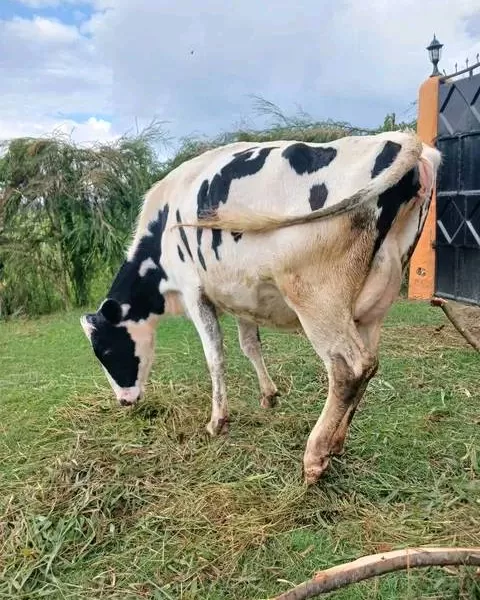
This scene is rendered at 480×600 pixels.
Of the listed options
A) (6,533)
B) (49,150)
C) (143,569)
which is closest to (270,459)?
(143,569)

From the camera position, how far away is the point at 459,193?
7.61 meters

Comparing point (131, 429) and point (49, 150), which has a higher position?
point (49, 150)

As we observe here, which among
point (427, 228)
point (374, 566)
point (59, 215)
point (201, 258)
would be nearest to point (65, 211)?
point (59, 215)

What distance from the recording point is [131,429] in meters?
4.05

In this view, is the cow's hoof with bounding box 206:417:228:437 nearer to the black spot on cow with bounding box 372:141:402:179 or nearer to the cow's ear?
the cow's ear

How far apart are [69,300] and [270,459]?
8154 mm

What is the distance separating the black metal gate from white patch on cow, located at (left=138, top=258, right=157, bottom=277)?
4.54 metres

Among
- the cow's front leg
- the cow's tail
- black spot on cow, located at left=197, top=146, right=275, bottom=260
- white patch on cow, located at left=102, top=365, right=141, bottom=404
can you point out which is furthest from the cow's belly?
white patch on cow, located at left=102, top=365, right=141, bottom=404

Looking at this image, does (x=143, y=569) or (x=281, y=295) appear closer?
(x=143, y=569)

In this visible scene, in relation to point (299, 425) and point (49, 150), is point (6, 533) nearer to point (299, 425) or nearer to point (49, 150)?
point (299, 425)

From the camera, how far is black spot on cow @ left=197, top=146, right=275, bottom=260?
347 cm

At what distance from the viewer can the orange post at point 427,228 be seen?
8336mm

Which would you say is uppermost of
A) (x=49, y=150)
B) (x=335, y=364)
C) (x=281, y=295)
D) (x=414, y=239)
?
(x=49, y=150)

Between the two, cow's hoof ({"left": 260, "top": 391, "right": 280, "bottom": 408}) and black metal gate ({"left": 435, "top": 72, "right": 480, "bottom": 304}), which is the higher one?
black metal gate ({"left": 435, "top": 72, "right": 480, "bottom": 304})
